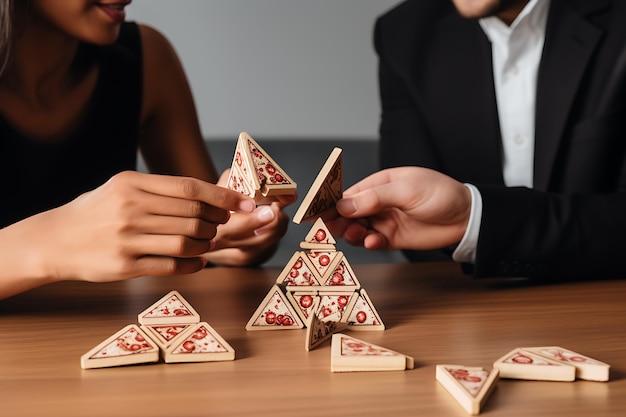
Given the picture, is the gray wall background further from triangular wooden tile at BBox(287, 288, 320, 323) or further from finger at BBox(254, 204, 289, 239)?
triangular wooden tile at BBox(287, 288, 320, 323)

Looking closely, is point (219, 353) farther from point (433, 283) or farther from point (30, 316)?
point (433, 283)

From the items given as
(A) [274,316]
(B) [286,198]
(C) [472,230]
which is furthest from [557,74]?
(A) [274,316]

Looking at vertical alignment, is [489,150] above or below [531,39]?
below

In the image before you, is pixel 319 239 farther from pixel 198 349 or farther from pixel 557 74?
pixel 557 74

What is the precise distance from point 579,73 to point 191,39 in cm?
204

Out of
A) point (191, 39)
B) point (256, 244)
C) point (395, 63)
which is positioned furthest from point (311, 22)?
point (256, 244)

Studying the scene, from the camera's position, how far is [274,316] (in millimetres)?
1136

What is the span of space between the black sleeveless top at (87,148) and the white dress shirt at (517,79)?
104cm

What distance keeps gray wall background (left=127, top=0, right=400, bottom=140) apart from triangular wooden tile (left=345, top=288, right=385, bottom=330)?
2.47 meters

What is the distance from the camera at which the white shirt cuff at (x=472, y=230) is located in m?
1.46

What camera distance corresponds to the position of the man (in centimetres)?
199

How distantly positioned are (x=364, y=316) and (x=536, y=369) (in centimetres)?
31

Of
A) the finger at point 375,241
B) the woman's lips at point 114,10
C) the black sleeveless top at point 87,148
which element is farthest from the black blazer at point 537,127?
the woman's lips at point 114,10

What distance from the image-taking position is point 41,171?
6.32 feet
